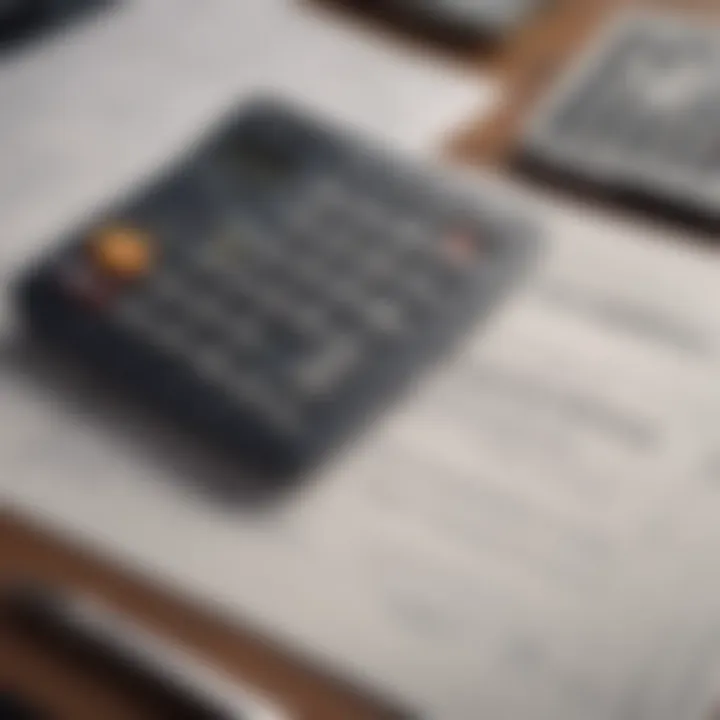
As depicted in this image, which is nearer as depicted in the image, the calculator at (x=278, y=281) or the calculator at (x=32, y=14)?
the calculator at (x=278, y=281)

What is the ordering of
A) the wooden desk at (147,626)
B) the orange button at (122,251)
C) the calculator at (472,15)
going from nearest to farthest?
the wooden desk at (147,626) < the orange button at (122,251) < the calculator at (472,15)

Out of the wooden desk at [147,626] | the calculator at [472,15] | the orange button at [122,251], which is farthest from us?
the calculator at [472,15]

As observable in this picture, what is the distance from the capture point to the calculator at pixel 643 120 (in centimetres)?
59

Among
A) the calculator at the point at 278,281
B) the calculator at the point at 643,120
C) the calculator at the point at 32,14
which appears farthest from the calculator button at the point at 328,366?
the calculator at the point at 32,14

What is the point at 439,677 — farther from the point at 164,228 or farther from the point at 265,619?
the point at 164,228

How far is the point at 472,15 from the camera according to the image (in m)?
0.68

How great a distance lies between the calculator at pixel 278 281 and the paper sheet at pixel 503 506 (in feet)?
0.05

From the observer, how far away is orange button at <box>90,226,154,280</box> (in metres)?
0.53

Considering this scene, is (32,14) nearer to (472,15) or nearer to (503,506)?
(472,15)

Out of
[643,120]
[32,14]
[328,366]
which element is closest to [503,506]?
[328,366]

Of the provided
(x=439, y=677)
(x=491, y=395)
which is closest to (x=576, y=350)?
(x=491, y=395)

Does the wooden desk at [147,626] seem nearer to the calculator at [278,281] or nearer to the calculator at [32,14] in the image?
the calculator at [278,281]

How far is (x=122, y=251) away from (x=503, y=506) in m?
0.18

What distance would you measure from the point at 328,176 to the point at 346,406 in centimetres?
13
